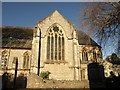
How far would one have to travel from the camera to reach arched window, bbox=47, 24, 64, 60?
2705 cm

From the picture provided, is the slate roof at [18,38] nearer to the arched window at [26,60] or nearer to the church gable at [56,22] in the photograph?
the arched window at [26,60]

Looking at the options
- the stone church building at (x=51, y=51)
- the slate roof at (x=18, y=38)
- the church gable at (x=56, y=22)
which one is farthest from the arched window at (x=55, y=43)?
the slate roof at (x=18, y=38)

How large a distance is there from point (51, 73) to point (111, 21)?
1720 centimetres

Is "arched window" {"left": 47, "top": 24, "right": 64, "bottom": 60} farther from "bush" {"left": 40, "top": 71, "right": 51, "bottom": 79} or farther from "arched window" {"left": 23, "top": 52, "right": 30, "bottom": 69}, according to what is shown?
"arched window" {"left": 23, "top": 52, "right": 30, "bottom": 69}

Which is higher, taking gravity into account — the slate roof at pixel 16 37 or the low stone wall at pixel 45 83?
the slate roof at pixel 16 37

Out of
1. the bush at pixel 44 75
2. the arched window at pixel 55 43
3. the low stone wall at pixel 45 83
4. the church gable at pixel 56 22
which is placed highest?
the church gable at pixel 56 22

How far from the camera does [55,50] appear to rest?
27.4 m

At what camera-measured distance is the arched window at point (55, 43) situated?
88.7 feet

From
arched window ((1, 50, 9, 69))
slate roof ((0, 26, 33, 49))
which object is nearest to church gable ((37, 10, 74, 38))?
slate roof ((0, 26, 33, 49))

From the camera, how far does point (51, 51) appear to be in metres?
27.2

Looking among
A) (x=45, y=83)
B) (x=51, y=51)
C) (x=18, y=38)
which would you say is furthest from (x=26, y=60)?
(x=45, y=83)

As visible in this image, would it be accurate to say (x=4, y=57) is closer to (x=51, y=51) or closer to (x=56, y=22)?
(x=51, y=51)

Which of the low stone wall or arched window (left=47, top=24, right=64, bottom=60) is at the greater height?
arched window (left=47, top=24, right=64, bottom=60)

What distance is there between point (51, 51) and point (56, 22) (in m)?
5.91
